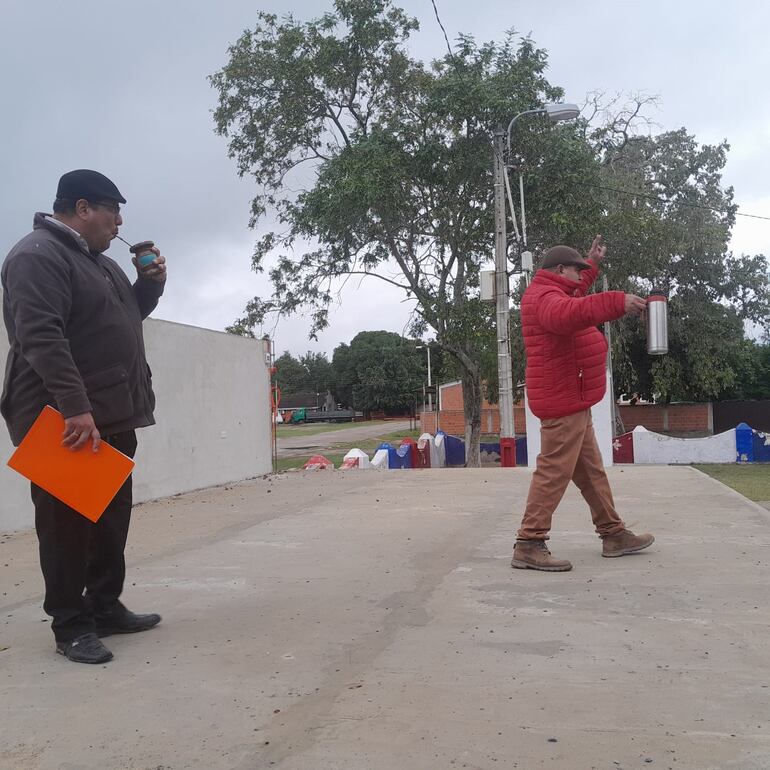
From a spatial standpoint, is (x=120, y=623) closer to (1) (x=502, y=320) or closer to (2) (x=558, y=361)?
(2) (x=558, y=361)

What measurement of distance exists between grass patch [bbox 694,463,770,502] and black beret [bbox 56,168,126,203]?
333 inches

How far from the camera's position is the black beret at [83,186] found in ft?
9.81

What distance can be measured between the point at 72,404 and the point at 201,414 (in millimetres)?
6675

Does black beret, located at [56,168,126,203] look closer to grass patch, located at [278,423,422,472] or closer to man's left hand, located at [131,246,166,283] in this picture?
man's left hand, located at [131,246,166,283]

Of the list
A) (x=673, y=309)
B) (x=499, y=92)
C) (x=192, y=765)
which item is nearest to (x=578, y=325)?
(x=192, y=765)

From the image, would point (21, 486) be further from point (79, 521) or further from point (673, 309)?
point (673, 309)

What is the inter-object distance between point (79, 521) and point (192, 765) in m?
1.19

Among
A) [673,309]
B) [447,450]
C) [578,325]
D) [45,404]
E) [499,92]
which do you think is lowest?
[447,450]

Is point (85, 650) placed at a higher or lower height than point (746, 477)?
higher

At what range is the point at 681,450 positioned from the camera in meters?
18.6

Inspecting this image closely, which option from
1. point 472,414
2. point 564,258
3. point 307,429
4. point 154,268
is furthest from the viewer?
point 307,429

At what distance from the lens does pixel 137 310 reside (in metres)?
3.29

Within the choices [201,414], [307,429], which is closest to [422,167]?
[201,414]

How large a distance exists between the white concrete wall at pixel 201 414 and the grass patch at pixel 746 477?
6.18m
